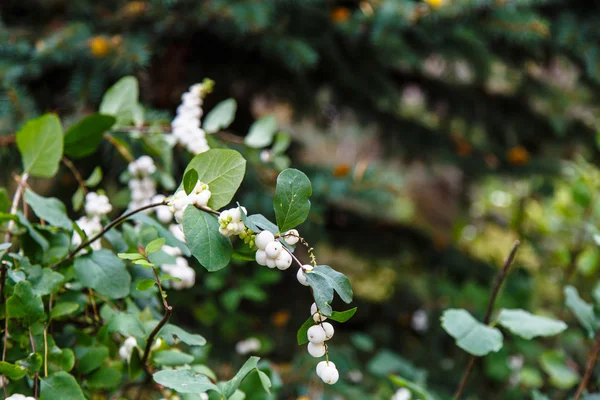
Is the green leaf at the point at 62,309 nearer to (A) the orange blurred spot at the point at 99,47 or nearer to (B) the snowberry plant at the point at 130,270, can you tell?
(B) the snowberry plant at the point at 130,270

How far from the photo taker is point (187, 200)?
26 cm

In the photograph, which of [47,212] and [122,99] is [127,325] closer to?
[47,212]

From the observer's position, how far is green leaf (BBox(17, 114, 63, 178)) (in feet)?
1.28

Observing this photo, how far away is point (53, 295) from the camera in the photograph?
34 centimetres

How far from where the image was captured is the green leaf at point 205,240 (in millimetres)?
250

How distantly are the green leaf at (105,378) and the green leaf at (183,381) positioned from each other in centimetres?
9

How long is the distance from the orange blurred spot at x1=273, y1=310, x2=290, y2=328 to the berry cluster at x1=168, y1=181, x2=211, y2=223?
2.18ft

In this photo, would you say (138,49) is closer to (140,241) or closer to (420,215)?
(140,241)

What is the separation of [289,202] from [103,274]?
151 millimetres

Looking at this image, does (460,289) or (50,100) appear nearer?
(50,100)

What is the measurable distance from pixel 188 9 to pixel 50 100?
28 cm

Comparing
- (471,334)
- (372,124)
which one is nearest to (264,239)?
(471,334)

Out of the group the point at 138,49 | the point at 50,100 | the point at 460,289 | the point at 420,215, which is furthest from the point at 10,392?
the point at 420,215

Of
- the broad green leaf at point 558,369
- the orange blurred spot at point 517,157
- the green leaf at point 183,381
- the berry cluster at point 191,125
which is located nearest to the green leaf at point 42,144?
the berry cluster at point 191,125
